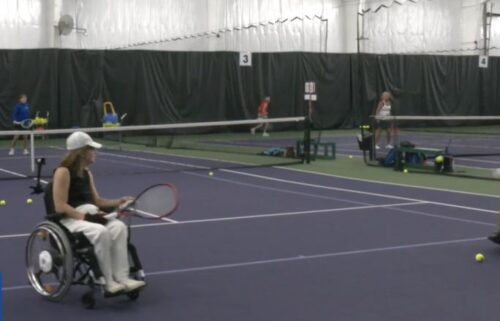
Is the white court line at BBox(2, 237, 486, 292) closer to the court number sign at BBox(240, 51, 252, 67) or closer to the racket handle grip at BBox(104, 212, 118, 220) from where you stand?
the racket handle grip at BBox(104, 212, 118, 220)

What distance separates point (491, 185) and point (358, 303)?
7.98 metres

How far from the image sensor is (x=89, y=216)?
5.90 m

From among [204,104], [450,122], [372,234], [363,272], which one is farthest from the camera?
[450,122]

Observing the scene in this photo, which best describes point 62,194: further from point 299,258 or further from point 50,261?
point 299,258

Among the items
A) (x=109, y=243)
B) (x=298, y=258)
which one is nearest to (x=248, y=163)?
(x=298, y=258)

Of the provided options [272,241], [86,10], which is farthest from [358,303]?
[86,10]

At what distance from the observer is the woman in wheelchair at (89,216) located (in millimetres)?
5715

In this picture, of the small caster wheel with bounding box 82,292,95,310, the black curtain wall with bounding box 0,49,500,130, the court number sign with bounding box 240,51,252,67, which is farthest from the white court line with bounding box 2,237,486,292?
the court number sign with bounding box 240,51,252,67

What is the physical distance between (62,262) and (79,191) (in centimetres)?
58

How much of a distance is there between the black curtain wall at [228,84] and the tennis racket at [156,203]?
63.8 ft

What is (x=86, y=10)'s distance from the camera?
85.1 feet

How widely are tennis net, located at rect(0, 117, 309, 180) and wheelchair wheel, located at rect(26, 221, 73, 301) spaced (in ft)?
25.6

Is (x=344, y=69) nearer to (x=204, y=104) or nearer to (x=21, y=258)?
(x=204, y=104)

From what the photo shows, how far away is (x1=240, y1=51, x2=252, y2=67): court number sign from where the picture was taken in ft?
91.1
